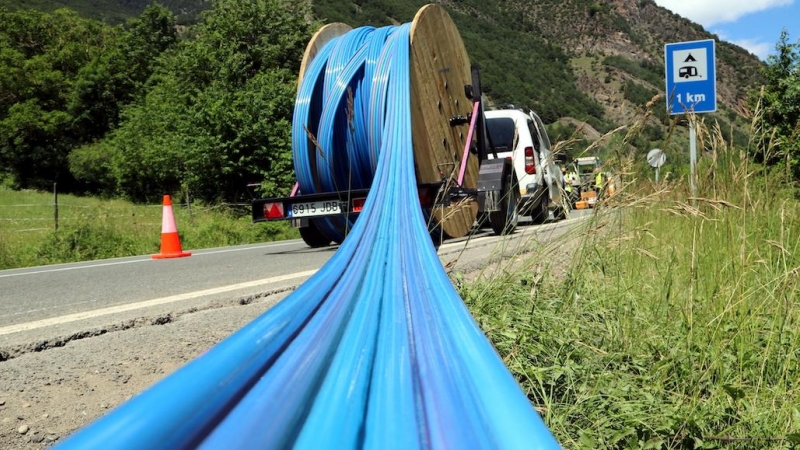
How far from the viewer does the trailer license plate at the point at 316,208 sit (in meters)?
7.59

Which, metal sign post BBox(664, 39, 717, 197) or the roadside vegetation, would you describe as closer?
the roadside vegetation

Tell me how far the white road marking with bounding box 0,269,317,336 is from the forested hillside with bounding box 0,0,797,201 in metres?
2.85

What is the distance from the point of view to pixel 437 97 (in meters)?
8.45

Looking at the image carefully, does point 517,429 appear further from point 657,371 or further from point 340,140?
point 340,140

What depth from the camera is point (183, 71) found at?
29562mm

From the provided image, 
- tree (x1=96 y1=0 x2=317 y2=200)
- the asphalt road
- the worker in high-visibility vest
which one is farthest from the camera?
tree (x1=96 y1=0 x2=317 y2=200)

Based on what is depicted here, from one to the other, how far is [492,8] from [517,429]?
159005mm

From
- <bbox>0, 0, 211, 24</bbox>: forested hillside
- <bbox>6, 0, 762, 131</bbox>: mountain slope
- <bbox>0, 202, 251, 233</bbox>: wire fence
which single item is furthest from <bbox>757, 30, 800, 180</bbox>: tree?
<bbox>0, 0, 211, 24</bbox>: forested hillside

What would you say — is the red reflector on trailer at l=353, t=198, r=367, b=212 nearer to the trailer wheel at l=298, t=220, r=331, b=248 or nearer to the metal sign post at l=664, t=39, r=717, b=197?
the trailer wheel at l=298, t=220, r=331, b=248

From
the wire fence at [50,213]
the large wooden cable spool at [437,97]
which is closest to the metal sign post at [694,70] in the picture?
the large wooden cable spool at [437,97]

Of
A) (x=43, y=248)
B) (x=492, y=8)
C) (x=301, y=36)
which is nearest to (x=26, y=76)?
(x=301, y=36)

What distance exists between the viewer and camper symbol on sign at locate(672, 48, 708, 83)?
10250 millimetres

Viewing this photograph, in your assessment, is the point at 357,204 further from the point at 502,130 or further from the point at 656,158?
the point at 502,130

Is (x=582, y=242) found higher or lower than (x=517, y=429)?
higher
